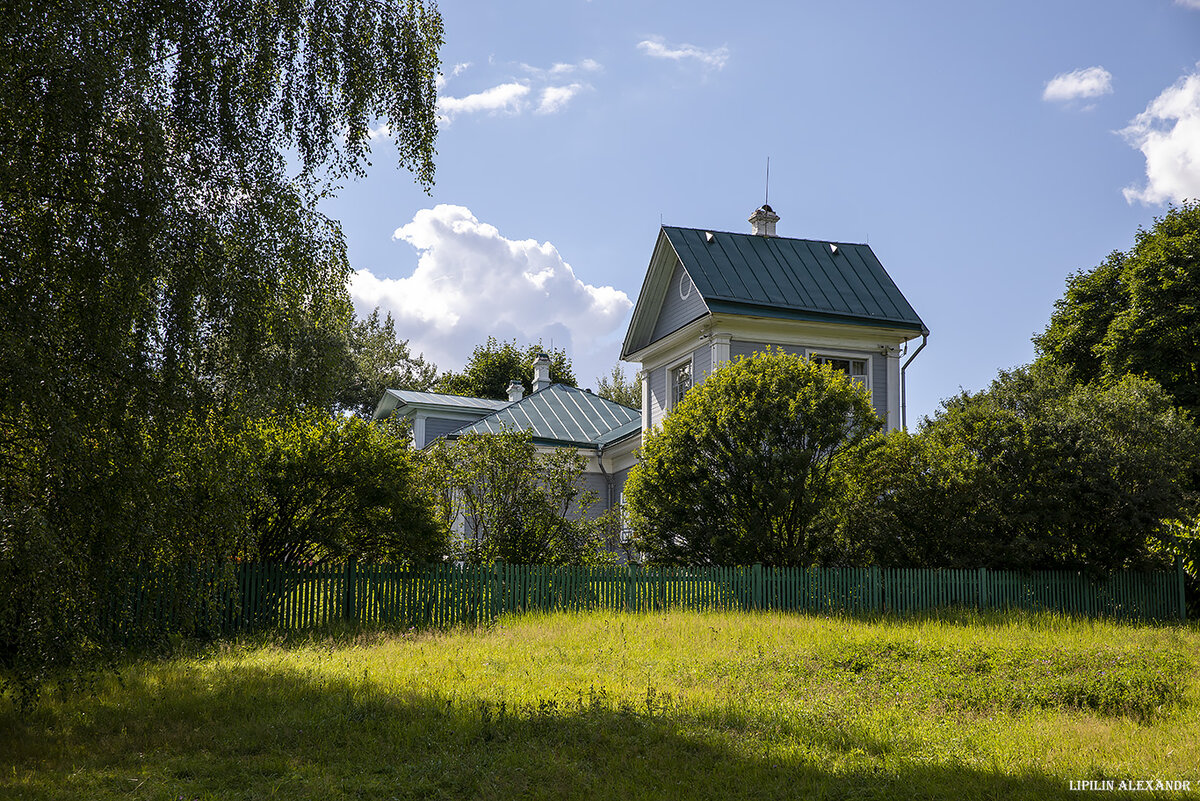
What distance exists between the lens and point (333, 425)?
51.9 ft

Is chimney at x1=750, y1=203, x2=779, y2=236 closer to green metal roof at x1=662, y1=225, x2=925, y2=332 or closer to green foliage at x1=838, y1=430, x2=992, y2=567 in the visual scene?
green metal roof at x1=662, y1=225, x2=925, y2=332

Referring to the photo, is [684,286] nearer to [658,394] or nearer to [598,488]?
[658,394]

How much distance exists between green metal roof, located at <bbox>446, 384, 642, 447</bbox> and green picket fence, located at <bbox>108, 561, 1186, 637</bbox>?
10247 mm

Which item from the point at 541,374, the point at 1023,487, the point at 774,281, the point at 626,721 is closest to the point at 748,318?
the point at 774,281

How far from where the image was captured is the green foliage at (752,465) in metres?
17.4

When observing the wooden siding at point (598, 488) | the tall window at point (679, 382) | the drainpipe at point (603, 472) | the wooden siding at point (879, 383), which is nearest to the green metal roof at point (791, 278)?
the wooden siding at point (879, 383)

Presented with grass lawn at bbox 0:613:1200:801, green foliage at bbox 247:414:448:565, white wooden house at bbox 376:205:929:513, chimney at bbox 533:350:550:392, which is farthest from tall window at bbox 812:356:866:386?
chimney at bbox 533:350:550:392

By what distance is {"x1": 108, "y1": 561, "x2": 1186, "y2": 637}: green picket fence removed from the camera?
15266 mm

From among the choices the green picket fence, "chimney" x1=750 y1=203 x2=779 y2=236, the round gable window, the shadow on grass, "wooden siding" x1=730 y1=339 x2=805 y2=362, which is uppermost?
"chimney" x1=750 y1=203 x2=779 y2=236

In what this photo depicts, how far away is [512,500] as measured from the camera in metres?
18.8

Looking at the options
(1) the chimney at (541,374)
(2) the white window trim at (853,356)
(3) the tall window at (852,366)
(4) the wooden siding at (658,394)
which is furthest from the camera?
(1) the chimney at (541,374)

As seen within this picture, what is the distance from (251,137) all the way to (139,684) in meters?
6.35

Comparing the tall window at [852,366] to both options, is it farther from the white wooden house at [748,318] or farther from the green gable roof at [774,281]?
the green gable roof at [774,281]

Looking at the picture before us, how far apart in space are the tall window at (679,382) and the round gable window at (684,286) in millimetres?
1692
